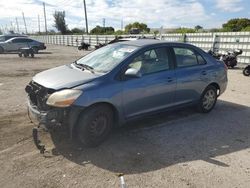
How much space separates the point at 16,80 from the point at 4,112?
4.62 metres

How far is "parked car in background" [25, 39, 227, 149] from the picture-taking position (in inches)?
→ 155

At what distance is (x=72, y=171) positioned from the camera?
141 inches

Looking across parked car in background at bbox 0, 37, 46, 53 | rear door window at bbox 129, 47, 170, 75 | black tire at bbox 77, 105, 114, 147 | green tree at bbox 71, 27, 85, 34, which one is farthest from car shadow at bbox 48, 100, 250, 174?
green tree at bbox 71, 27, 85, 34

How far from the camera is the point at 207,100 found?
6047 mm

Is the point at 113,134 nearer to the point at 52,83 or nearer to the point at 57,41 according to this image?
the point at 52,83

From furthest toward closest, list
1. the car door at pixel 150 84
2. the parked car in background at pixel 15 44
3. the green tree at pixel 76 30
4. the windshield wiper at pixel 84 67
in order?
the green tree at pixel 76 30 → the parked car in background at pixel 15 44 → the windshield wiper at pixel 84 67 → the car door at pixel 150 84

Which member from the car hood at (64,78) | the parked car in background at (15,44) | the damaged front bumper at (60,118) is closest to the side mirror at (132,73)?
the car hood at (64,78)

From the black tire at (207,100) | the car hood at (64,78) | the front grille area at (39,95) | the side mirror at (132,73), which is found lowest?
the black tire at (207,100)

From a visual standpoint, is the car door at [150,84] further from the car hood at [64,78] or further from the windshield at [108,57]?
the car hood at [64,78]

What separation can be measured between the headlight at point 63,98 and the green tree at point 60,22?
6517cm

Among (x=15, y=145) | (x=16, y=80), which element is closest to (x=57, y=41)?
(x=16, y=80)

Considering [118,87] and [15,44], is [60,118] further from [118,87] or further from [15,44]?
[15,44]

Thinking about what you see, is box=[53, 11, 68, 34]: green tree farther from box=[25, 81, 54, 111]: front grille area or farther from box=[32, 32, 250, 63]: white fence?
box=[25, 81, 54, 111]: front grille area

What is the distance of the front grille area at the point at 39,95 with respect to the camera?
4.02 m
